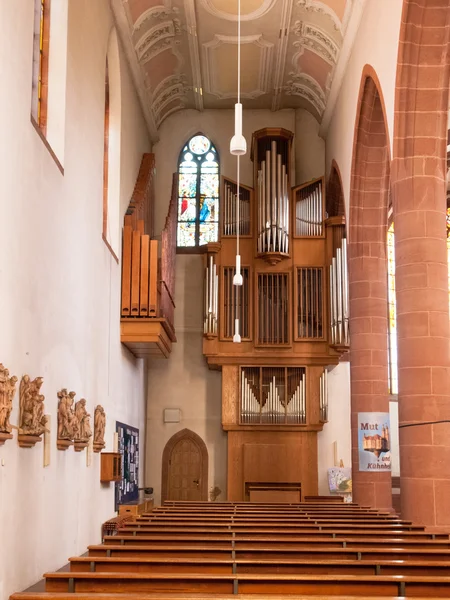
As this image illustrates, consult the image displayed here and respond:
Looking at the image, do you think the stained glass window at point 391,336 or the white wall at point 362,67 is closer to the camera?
the white wall at point 362,67

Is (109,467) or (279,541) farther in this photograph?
(109,467)

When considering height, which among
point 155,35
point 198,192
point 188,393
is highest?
point 155,35

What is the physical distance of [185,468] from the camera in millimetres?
19375

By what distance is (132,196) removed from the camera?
1669cm

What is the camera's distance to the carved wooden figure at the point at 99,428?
1248 centimetres

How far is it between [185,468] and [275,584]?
46.0 ft

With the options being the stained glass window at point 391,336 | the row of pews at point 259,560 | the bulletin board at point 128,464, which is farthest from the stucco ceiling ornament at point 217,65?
the row of pews at point 259,560

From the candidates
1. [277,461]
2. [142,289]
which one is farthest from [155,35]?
[277,461]

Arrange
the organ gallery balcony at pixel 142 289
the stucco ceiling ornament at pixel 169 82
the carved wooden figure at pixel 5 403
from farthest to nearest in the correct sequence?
the stucco ceiling ornament at pixel 169 82
the organ gallery balcony at pixel 142 289
the carved wooden figure at pixel 5 403

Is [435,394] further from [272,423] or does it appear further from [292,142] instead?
[292,142]

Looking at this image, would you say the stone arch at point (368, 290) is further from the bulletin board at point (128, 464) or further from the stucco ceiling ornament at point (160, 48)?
the stucco ceiling ornament at point (160, 48)

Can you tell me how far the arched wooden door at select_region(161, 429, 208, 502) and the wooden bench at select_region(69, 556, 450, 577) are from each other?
42.5ft

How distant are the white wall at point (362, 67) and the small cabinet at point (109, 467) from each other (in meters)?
6.37

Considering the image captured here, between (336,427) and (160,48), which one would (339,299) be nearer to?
Answer: (336,427)
